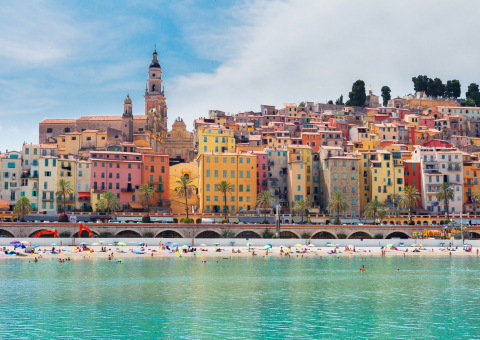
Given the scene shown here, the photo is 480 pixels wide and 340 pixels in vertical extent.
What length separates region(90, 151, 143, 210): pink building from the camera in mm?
105875

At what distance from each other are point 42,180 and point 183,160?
60161 mm

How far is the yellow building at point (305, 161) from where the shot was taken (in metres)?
111

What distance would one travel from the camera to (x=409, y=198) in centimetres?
10594

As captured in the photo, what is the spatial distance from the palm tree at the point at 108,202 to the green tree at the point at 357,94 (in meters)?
113

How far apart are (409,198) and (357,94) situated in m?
→ 90.6

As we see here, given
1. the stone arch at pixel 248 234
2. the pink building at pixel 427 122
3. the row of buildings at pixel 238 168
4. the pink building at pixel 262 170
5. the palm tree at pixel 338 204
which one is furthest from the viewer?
the pink building at pixel 427 122

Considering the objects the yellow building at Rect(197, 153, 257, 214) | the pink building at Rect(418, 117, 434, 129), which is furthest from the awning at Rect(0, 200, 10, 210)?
the pink building at Rect(418, 117, 434, 129)

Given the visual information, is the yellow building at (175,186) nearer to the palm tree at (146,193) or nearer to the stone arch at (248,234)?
the palm tree at (146,193)

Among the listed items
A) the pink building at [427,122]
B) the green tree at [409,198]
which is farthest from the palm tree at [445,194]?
the pink building at [427,122]

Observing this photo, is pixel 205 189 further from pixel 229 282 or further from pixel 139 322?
pixel 139 322

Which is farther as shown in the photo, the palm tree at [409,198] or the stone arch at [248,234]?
the palm tree at [409,198]

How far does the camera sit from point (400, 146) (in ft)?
417

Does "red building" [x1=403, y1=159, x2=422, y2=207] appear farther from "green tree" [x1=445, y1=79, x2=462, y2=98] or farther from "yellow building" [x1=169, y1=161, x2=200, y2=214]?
"green tree" [x1=445, y1=79, x2=462, y2=98]

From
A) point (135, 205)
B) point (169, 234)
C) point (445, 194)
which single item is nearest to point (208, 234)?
point (169, 234)
